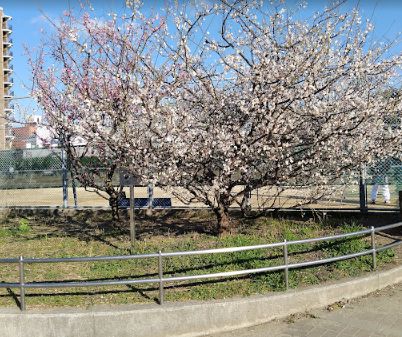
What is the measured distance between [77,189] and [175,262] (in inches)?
334

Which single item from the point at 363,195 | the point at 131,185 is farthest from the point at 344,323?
the point at 363,195

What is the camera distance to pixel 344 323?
16.7 ft

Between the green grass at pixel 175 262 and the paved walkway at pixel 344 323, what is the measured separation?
48 centimetres

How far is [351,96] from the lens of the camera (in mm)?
7223

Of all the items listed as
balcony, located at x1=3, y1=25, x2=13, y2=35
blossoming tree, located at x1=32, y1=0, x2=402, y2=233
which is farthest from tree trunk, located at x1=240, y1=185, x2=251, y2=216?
balcony, located at x1=3, y1=25, x2=13, y2=35

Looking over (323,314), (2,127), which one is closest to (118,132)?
(323,314)

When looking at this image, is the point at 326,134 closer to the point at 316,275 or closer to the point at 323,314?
the point at 316,275

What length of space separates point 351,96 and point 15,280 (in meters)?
5.30

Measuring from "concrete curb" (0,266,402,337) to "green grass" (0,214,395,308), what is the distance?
306 millimetres

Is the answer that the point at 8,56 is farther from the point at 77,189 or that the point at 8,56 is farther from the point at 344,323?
the point at 344,323

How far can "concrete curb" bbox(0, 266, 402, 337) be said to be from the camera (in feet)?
16.0

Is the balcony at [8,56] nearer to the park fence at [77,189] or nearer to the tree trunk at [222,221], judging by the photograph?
the park fence at [77,189]

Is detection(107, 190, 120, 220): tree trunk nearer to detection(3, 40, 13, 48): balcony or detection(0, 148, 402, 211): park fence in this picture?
detection(0, 148, 402, 211): park fence

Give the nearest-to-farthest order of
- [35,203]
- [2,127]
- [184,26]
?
[184,26] < [2,127] < [35,203]
